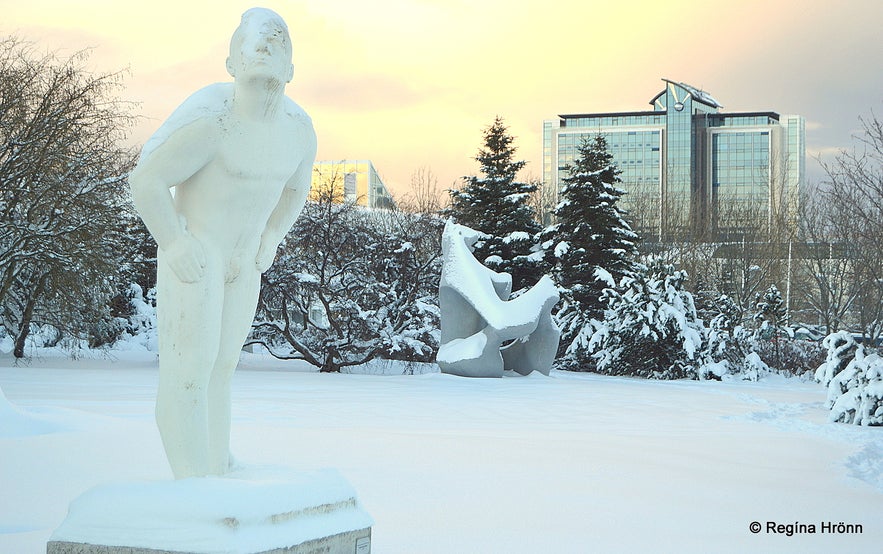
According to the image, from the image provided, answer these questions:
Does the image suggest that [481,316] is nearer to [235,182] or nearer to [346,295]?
[346,295]

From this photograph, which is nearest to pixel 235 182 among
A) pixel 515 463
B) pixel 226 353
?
pixel 226 353

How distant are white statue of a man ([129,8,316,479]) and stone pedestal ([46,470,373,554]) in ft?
1.43

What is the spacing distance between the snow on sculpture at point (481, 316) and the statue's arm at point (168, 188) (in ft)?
39.8

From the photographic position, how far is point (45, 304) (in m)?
18.5

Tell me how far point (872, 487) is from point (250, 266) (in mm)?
4944

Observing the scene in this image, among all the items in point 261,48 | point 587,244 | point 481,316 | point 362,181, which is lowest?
point 481,316

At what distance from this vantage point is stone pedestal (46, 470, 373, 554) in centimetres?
310

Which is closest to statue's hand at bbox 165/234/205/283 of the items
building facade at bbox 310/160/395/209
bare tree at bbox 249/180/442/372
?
bare tree at bbox 249/180/442/372

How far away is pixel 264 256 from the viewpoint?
3.96 meters

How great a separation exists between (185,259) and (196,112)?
56 cm

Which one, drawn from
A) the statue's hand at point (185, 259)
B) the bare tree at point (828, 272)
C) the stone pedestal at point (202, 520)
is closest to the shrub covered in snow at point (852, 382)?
the stone pedestal at point (202, 520)

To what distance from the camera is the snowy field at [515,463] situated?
5.10 m

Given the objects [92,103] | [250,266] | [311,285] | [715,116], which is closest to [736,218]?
[311,285]

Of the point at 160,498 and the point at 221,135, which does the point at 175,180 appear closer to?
the point at 221,135
